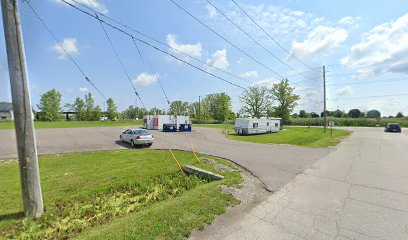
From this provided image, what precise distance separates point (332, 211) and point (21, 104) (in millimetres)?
7779

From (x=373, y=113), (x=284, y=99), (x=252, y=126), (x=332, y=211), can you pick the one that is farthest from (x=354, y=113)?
(x=332, y=211)

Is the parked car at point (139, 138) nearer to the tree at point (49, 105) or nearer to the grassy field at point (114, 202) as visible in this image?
the grassy field at point (114, 202)

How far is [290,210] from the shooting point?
493 centimetres

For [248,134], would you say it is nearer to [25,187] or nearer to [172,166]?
[172,166]

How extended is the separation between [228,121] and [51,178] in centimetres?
6251

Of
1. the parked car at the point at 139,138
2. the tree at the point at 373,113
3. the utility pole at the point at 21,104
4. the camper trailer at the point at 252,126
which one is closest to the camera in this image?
the utility pole at the point at 21,104

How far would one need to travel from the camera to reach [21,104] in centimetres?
446

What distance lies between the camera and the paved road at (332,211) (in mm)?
3883

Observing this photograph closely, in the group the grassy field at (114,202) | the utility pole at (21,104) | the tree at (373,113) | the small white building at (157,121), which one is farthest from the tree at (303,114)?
the utility pole at (21,104)

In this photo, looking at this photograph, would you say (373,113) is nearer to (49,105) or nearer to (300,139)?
(300,139)

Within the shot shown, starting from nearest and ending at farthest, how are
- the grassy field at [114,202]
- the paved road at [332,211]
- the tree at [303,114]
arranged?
the paved road at [332,211], the grassy field at [114,202], the tree at [303,114]

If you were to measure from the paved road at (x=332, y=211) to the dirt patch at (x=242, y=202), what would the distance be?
2.9 inches

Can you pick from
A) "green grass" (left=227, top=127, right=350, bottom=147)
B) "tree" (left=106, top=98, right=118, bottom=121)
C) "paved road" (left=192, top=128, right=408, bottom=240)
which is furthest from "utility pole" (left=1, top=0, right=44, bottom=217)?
"tree" (left=106, top=98, right=118, bottom=121)

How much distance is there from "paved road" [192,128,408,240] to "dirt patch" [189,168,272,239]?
0.07 meters
